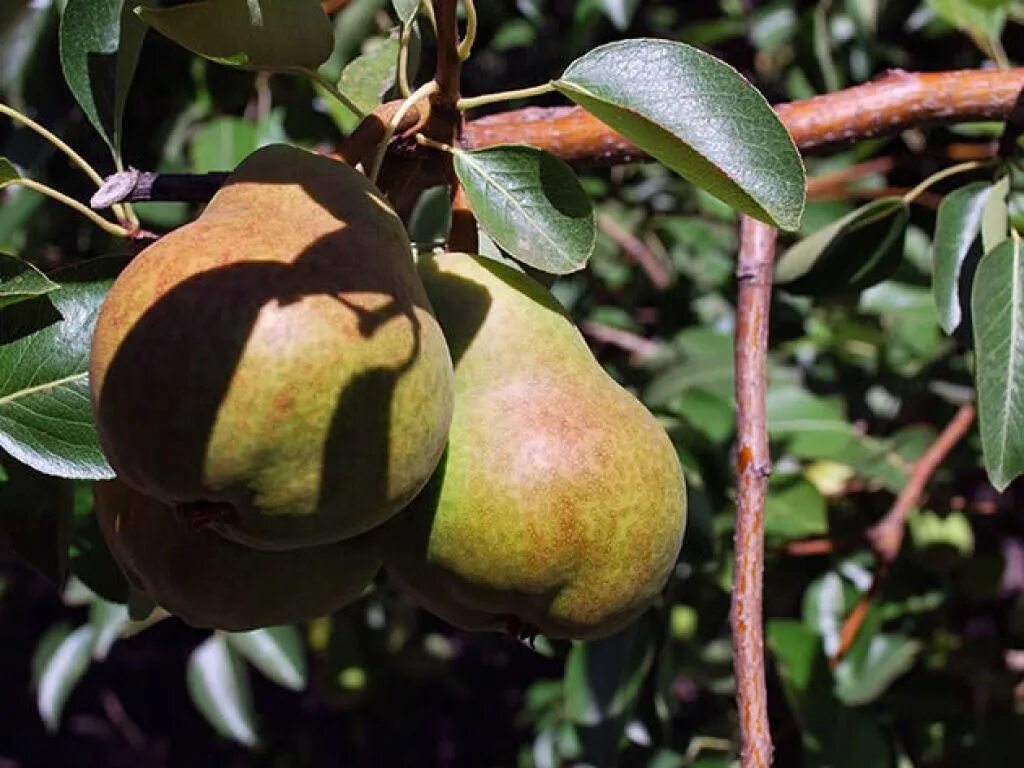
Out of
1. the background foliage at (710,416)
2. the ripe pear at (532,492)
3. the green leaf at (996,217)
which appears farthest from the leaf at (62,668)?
the green leaf at (996,217)

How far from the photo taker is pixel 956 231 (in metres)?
1.14

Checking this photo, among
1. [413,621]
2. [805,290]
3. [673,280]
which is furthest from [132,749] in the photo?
[805,290]

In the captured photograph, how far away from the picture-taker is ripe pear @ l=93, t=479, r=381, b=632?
776 millimetres

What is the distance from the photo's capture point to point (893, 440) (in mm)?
1705

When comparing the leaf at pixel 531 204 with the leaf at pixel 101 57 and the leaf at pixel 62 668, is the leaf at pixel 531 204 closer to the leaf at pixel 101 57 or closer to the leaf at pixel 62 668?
the leaf at pixel 101 57

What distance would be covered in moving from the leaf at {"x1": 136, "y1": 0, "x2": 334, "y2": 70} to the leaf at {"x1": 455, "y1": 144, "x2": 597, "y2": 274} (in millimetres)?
125

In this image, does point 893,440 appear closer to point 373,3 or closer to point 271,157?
point 373,3

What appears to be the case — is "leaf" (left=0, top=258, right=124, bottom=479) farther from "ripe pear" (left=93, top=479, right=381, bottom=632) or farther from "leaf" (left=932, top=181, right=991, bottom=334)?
"leaf" (left=932, top=181, right=991, bottom=334)

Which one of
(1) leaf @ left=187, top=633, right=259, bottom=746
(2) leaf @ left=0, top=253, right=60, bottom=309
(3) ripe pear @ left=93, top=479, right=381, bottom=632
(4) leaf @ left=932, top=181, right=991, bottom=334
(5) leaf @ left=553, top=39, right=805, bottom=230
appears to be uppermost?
(5) leaf @ left=553, top=39, right=805, bottom=230

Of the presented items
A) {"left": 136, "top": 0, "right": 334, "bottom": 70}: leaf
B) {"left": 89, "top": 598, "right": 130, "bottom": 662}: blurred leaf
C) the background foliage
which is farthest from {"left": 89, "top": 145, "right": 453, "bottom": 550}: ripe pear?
{"left": 89, "top": 598, "right": 130, "bottom": 662}: blurred leaf

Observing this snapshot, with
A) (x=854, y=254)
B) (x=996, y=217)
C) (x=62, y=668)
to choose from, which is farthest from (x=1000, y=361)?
(x=62, y=668)

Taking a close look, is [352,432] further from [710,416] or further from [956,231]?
[710,416]

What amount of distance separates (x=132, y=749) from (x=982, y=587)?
257 centimetres

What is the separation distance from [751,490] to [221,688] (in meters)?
1.21
